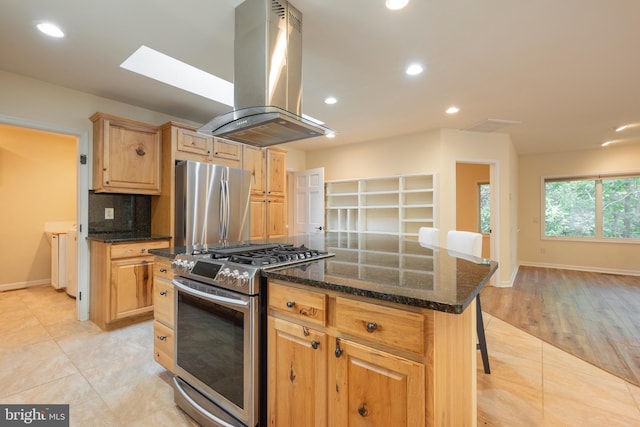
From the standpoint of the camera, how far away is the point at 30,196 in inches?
176

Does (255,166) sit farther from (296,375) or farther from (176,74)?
(296,375)

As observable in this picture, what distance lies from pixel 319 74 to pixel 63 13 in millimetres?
1891

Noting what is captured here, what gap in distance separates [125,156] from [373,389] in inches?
133

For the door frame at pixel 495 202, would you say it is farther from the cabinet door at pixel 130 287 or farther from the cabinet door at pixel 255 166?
the cabinet door at pixel 130 287

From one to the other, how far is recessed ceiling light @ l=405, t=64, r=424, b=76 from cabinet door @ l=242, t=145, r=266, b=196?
2.31 meters

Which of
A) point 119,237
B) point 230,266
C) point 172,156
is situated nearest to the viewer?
point 230,266

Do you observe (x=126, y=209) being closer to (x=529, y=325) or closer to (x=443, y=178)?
(x=443, y=178)

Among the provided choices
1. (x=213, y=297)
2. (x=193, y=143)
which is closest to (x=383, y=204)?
(x=193, y=143)

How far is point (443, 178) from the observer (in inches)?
175

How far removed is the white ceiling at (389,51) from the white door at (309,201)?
5.52 ft

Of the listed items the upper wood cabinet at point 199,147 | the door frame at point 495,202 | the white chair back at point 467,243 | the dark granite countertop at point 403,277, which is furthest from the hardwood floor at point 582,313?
the upper wood cabinet at point 199,147

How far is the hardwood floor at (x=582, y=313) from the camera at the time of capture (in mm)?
2463

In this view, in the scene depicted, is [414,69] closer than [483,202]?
Yes

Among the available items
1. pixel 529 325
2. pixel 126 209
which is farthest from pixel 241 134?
pixel 529 325
